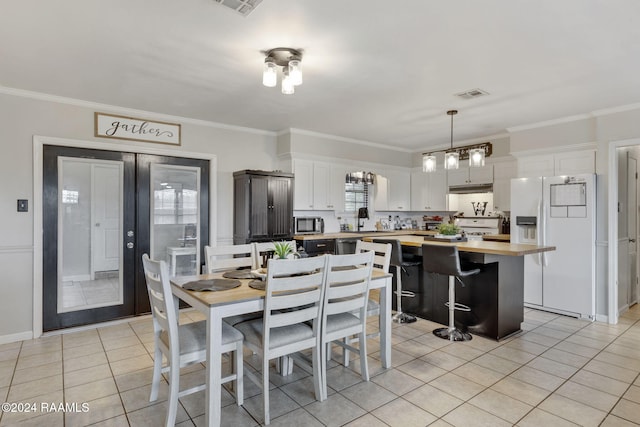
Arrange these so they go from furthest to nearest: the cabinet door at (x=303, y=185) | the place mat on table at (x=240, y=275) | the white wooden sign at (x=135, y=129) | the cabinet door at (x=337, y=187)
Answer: the cabinet door at (x=337, y=187)
the cabinet door at (x=303, y=185)
the white wooden sign at (x=135, y=129)
the place mat on table at (x=240, y=275)

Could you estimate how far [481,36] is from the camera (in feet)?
8.16

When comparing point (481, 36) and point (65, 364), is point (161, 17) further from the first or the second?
point (65, 364)

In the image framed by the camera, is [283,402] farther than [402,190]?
No

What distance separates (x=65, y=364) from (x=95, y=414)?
41.4 inches

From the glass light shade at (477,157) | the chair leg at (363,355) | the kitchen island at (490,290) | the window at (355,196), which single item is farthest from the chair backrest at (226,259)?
the window at (355,196)

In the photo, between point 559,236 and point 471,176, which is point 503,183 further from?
point 559,236

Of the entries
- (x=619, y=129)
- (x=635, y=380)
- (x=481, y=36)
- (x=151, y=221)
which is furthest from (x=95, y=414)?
→ (x=619, y=129)

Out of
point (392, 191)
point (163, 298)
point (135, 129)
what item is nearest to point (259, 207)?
point (135, 129)

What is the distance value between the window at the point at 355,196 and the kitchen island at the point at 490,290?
7.14ft

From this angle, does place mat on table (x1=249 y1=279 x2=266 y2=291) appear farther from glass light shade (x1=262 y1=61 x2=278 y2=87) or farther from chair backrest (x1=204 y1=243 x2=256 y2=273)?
glass light shade (x1=262 y1=61 x2=278 y2=87)

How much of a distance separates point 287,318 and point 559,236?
389cm

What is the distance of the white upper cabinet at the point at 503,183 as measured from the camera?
5.47 metres

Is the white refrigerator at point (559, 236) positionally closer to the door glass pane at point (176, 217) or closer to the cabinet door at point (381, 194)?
the cabinet door at point (381, 194)

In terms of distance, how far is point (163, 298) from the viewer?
2102mm
